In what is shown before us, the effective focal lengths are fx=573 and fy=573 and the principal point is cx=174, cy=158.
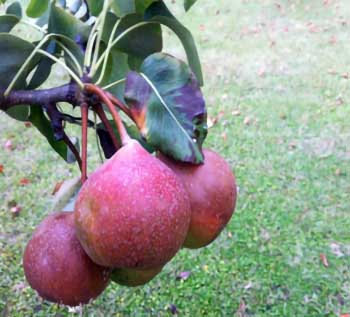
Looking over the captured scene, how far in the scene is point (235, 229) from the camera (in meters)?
2.55

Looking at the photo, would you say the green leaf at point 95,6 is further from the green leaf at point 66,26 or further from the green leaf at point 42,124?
the green leaf at point 42,124

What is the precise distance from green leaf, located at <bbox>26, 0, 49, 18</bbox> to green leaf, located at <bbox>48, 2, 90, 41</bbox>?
0.52ft

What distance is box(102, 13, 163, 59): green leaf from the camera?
2.65 ft

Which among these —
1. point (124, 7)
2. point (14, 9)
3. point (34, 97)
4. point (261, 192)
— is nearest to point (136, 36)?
point (124, 7)

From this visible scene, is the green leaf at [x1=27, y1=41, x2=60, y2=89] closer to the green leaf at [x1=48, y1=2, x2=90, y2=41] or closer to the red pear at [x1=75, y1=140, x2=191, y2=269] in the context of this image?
the green leaf at [x1=48, y1=2, x2=90, y2=41]

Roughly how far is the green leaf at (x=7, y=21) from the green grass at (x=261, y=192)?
1482 mm

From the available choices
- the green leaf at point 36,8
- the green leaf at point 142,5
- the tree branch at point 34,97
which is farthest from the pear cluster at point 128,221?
the green leaf at point 36,8

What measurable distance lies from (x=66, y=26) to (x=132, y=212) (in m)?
0.39

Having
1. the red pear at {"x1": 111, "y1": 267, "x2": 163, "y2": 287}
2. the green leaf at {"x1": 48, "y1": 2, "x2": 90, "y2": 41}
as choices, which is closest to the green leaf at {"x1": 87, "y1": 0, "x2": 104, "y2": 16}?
the green leaf at {"x1": 48, "y1": 2, "x2": 90, "y2": 41}

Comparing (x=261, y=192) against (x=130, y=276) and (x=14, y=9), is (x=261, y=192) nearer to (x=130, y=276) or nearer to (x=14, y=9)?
(x=14, y=9)

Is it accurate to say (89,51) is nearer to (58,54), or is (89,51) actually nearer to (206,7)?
(58,54)

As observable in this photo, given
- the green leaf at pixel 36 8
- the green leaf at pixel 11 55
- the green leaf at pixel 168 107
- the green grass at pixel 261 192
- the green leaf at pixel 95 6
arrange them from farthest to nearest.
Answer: the green grass at pixel 261 192 < the green leaf at pixel 36 8 < the green leaf at pixel 95 6 < the green leaf at pixel 11 55 < the green leaf at pixel 168 107

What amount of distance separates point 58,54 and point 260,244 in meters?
1.79

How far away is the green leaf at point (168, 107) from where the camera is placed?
639mm
